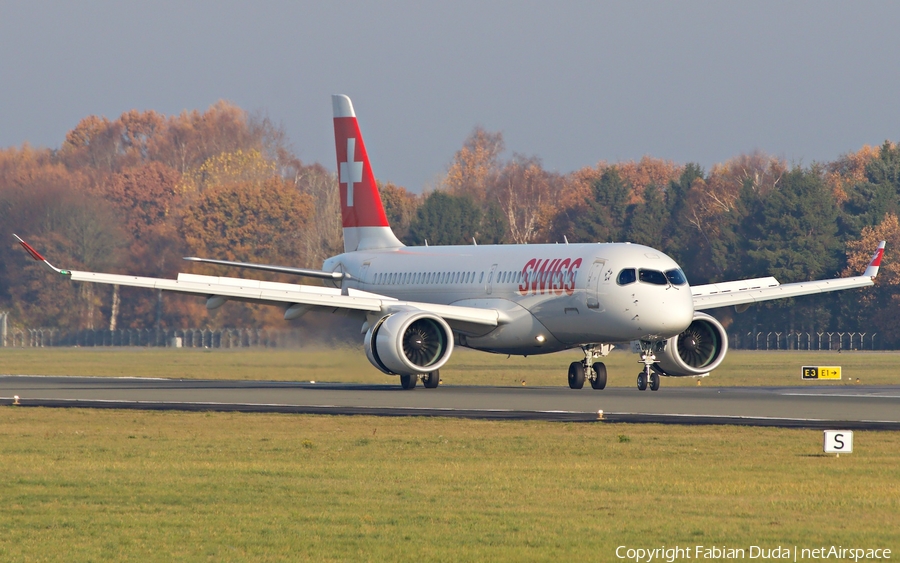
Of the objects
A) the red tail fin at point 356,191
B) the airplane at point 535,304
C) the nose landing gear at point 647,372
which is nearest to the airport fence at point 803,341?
the red tail fin at point 356,191

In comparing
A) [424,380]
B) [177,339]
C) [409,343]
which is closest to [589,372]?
[424,380]

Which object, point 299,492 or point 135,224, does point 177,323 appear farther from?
point 299,492

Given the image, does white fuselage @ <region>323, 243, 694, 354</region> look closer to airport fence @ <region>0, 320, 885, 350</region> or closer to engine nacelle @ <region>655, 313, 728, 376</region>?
engine nacelle @ <region>655, 313, 728, 376</region>

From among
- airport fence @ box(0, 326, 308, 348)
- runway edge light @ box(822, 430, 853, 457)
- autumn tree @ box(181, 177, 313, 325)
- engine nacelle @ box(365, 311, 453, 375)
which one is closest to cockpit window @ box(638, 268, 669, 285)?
engine nacelle @ box(365, 311, 453, 375)

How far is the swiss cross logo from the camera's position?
1857 inches

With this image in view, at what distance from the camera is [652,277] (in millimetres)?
34656

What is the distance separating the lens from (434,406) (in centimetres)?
2952

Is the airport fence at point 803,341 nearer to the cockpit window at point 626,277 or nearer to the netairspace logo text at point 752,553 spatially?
the cockpit window at point 626,277

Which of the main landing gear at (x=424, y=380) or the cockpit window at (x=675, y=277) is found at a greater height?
→ the cockpit window at (x=675, y=277)

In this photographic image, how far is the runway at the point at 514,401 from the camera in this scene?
85.6 feet

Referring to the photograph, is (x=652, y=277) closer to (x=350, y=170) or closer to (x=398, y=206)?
(x=350, y=170)

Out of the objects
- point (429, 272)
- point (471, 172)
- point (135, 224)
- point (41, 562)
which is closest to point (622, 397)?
point (429, 272)

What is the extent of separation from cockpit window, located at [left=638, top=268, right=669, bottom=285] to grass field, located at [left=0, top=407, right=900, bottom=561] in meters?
11.1

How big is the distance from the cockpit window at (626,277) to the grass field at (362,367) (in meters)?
5.74
